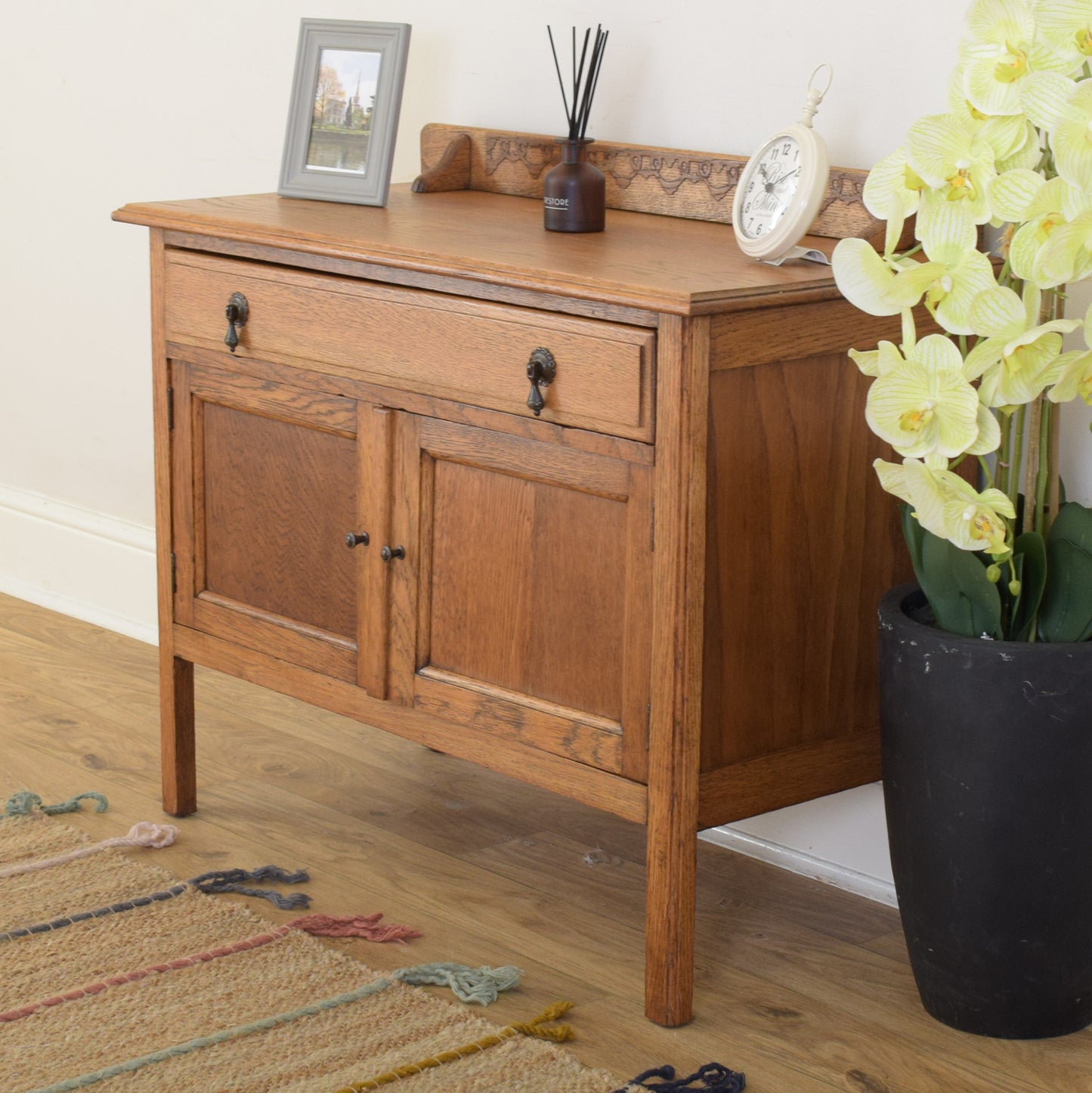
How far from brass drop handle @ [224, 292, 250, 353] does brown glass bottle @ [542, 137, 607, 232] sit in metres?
0.39

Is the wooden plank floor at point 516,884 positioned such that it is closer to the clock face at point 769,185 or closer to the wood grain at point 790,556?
the wood grain at point 790,556

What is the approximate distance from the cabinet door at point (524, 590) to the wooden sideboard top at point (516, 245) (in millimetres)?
182

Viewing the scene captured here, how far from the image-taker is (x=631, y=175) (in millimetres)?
2172

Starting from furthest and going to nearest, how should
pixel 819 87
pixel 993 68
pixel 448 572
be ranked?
1. pixel 819 87
2. pixel 448 572
3. pixel 993 68

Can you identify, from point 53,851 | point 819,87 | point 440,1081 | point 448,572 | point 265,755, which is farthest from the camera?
point 265,755

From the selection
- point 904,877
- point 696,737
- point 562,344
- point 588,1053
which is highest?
point 562,344

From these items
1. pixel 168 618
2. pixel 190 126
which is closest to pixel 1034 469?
pixel 168 618

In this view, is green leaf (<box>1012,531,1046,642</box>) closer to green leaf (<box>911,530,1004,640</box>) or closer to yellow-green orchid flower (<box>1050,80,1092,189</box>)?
green leaf (<box>911,530,1004,640</box>)

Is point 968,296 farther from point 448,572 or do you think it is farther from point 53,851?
point 53,851

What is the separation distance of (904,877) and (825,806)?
41 cm

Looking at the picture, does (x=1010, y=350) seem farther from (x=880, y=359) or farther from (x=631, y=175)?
(x=631, y=175)

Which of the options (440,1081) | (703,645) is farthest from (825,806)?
(440,1081)

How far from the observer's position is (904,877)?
5.81 feet

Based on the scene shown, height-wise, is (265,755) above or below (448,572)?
below
